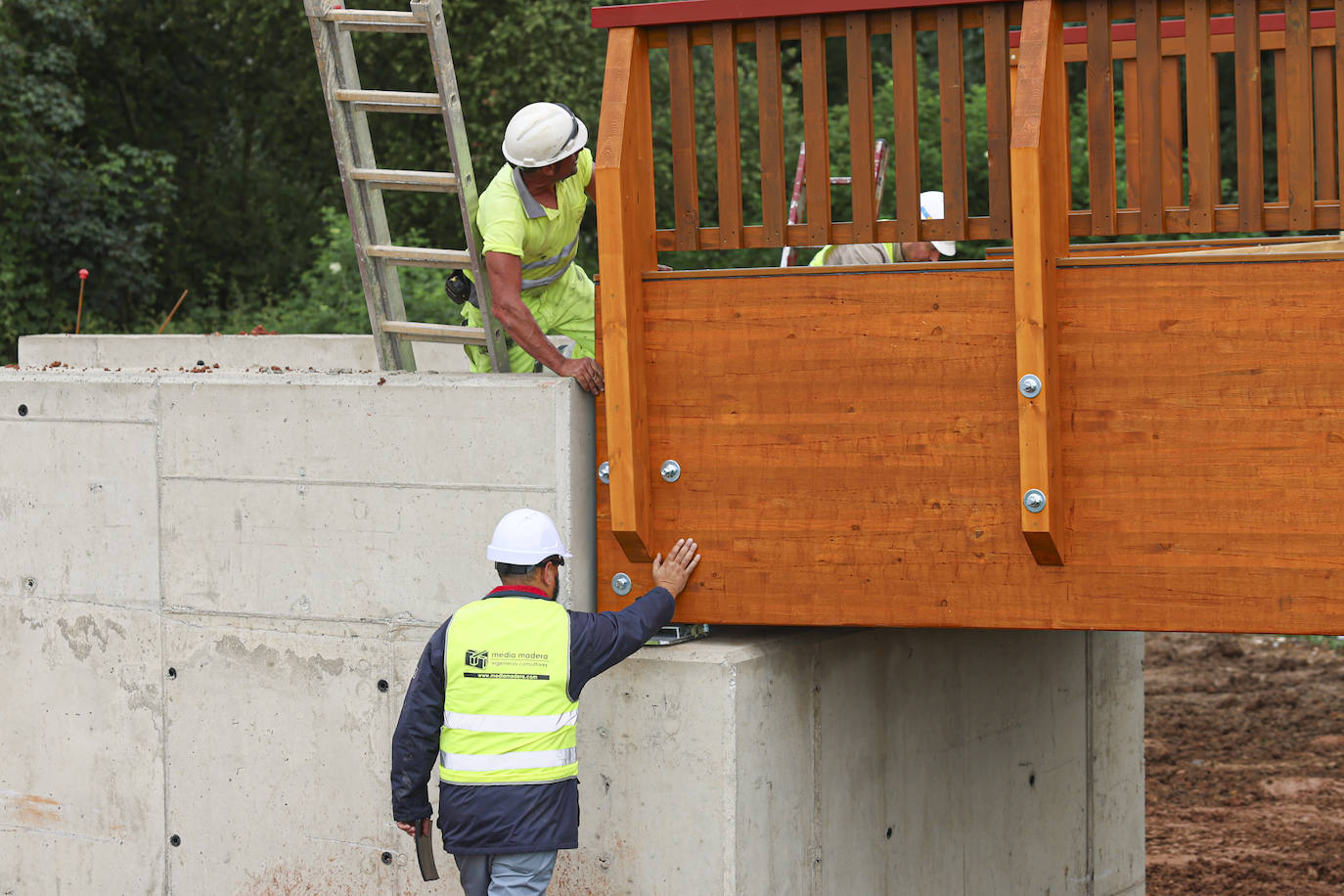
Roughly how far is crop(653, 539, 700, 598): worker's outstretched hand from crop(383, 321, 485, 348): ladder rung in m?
1.19

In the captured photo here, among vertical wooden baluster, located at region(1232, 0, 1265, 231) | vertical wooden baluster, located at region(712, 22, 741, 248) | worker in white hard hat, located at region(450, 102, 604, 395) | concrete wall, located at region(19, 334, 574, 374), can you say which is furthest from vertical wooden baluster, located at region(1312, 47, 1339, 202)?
concrete wall, located at region(19, 334, 574, 374)

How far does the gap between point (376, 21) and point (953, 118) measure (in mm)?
2072

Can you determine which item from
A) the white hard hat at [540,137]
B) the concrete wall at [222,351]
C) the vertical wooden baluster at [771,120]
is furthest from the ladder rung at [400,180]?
the concrete wall at [222,351]

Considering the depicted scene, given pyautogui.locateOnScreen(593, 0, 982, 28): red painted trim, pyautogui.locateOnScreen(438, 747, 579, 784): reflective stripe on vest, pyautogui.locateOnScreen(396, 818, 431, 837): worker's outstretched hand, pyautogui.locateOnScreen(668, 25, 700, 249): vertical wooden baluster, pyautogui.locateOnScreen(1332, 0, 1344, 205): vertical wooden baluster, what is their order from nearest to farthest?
pyautogui.locateOnScreen(1332, 0, 1344, 205): vertical wooden baluster, pyautogui.locateOnScreen(438, 747, 579, 784): reflective stripe on vest, pyautogui.locateOnScreen(593, 0, 982, 28): red painted trim, pyautogui.locateOnScreen(396, 818, 431, 837): worker's outstretched hand, pyautogui.locateOnScreen(668, 25, 700, 249): vertical wooden baluster

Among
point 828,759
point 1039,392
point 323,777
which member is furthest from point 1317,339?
point 323,777

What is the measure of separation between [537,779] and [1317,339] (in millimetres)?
2606

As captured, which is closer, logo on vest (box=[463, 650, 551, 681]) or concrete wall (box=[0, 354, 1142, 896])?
logo on vest (box=[463, 650, 551, 681])

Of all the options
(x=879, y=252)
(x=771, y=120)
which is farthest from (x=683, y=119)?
(x=879, y=252)

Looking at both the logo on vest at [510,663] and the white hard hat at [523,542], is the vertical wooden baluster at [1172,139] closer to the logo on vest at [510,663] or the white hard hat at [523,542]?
the white hard hat at [523,542]

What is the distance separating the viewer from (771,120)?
201 inches

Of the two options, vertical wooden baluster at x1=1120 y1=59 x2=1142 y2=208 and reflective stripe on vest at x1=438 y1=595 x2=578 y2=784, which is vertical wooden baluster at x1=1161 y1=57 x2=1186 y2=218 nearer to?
vertical wooden baluster at x1=1120 y1=59 x2=1142 y2=208

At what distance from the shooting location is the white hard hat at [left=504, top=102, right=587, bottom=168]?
18.7ft

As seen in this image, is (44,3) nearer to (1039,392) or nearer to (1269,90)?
(1269,90)

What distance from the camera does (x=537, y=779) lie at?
4.85 meters
